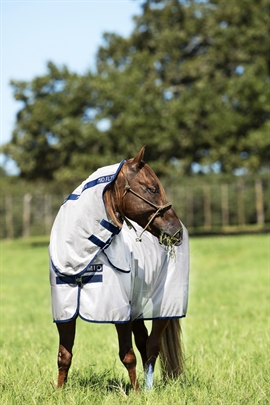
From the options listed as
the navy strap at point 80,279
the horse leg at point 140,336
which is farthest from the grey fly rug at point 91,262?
the horse leg at point 140,336

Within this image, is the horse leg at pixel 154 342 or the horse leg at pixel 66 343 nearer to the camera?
the horse leg at pixel 66 343

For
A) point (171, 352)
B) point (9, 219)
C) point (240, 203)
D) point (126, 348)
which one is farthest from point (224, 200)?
point (126, 348)

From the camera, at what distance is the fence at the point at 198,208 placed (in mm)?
29703

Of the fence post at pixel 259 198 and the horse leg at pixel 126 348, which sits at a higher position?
the fence post at pixel 259 198

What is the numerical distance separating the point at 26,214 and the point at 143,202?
85.5 ft

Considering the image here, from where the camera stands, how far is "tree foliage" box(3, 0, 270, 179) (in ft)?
83.1

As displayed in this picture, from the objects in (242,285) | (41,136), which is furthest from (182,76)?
(242,285)

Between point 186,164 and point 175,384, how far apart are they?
21.9 metres

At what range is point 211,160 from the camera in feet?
83.7

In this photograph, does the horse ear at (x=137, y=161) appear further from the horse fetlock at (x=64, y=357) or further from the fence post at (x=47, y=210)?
the fence post at (x=47, y=210)

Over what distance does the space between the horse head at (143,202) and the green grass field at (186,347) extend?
1154mm

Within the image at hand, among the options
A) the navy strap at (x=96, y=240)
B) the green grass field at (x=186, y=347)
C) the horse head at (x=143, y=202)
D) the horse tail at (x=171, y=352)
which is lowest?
the green grass field at (x=186, y=347)

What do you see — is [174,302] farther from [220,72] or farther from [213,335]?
[220,72]

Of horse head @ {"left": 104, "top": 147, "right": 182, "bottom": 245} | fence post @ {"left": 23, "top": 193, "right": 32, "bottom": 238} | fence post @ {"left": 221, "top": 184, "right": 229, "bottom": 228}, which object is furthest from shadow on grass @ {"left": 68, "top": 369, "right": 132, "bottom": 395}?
fence post @ {"left": 221, "top": 184, "right": 229, "bottom": 228}
